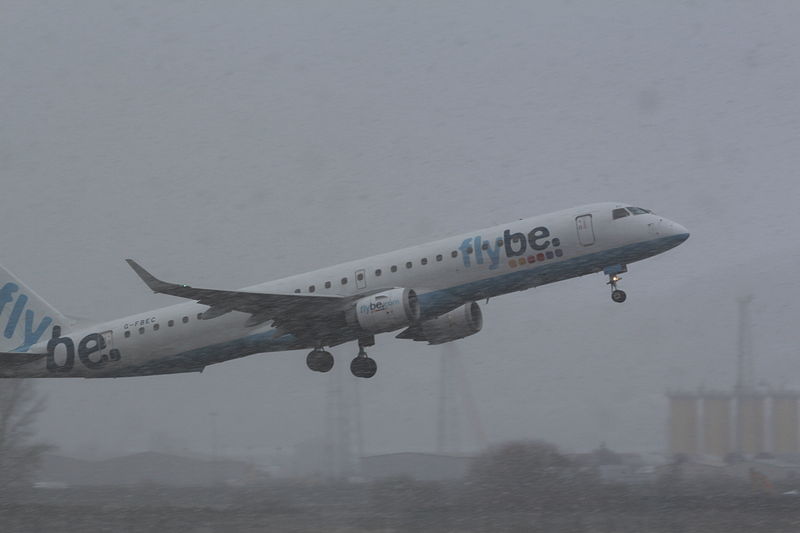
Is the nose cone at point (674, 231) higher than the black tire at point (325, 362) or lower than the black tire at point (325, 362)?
higher

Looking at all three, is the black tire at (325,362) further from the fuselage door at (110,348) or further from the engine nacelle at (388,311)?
the fuselage door at (110,348)

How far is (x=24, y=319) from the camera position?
4894 centimetres

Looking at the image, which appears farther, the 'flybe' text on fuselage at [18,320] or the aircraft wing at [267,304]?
the 'flybe' text on fuselage at [18,320]

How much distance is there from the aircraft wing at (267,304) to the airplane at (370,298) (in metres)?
0.06

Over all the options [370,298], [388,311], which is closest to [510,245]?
[388,311]

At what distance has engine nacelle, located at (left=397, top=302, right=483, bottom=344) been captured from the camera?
146ft

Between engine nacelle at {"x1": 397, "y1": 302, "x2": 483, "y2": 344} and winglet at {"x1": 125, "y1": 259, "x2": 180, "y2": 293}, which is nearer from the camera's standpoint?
winglet at {"x1": 125, "y1": 259, "x2": 180, "y2": 293}

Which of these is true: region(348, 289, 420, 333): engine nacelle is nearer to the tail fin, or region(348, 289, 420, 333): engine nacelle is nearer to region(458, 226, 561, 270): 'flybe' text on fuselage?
region(458, 226, 561, 270): 'flybe' text on fuselage

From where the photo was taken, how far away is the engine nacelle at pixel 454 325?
44.4 meters

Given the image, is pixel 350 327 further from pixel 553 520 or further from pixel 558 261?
pixel 553 520

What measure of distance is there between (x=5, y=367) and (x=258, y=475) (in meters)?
20.3

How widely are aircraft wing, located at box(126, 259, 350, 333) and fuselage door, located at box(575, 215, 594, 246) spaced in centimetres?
1034

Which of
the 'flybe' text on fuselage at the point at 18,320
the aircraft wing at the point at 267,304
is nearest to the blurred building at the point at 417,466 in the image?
the aircraft wing at the point at 267,304

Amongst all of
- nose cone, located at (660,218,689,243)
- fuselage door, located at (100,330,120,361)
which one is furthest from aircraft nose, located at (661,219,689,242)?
fuselage door, located at (100,330,120,361)
